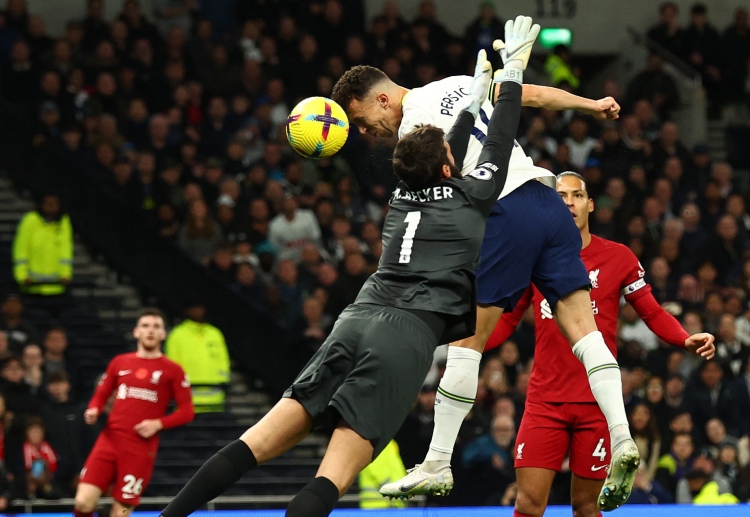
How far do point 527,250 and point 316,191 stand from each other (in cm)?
803

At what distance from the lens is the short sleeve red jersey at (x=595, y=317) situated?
7117 millimetres

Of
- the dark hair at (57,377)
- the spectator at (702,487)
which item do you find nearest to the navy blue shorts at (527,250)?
the spectator at (702,487)

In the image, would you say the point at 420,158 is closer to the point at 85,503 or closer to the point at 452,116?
the point at 452,116

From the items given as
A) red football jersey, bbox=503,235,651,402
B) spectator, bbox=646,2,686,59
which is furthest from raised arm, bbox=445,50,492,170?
spectator, bbox=646,2,686,59

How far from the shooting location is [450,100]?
6426 mm

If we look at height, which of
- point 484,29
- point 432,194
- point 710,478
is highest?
point 484,29

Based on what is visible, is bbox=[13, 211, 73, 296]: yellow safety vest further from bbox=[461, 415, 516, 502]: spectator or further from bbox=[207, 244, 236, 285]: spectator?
bbox=[461, 415, 516, 502]: spectator

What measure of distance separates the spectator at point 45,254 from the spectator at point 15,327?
2.80 feet

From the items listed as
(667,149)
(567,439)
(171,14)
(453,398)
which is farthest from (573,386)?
(171,14)

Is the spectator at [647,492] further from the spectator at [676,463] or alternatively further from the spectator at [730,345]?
the spectator at [730,345]

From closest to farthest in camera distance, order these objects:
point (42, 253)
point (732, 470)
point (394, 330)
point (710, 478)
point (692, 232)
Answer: point (394, 330) < point (710, 478) < point (732, 470) < point (42, 253) < point (692, 232)

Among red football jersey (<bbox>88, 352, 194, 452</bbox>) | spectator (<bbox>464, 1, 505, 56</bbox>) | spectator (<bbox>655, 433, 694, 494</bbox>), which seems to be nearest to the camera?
red football jersey (<bbox>88, 352, 194, 452</bbox>)

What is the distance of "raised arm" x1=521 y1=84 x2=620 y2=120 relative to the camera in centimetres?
643

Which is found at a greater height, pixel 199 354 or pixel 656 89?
pixel 656 89
